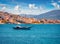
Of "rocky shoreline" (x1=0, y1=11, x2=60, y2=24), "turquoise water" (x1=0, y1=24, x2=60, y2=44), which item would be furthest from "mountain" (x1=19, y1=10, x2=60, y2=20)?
"turquoise water" (x1=0, y1=24, x2=60, y2=44)

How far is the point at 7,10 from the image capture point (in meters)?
3.82

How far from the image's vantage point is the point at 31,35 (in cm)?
381

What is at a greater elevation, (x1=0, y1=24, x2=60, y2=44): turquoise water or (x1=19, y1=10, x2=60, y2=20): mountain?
(x1=19, y1=10, x2=60, y2=20): mountain

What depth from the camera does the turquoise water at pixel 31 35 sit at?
3.71 m

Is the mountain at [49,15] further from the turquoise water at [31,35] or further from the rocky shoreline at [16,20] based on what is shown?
the turquoise water at [31,35]

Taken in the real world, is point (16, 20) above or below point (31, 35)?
above

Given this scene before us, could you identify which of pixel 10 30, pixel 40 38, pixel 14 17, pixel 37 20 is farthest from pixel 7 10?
pixel 40 38

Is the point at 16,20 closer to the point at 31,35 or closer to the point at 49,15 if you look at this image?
the point at 31,35

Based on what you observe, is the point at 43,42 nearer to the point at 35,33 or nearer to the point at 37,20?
the point at 35,33

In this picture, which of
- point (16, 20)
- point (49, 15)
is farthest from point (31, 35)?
point (49, 15)

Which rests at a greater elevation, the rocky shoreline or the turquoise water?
the rocky shoreline

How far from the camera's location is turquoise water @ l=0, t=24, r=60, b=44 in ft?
12.2

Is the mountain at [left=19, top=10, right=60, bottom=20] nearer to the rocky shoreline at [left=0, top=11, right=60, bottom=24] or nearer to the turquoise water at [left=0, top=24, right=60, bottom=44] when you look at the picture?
the rocky shoreline at [left=0, top=11, right=60, bottom=24]

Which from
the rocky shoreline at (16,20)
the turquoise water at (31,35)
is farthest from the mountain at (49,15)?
the turquoise water at (31,35)
